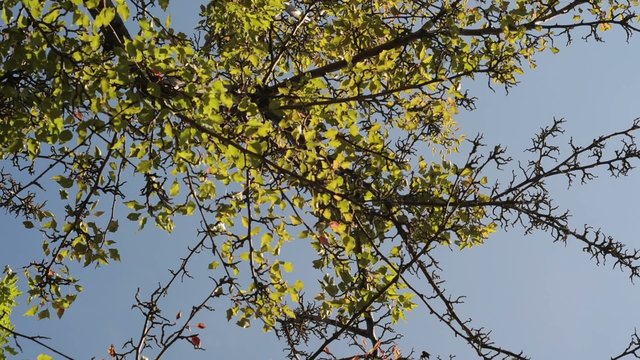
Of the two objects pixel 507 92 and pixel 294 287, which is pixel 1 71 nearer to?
pixel 294 287

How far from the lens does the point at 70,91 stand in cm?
387

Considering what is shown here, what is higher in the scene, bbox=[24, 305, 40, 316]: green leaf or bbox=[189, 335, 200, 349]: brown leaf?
bbox=[24, 305, 40, 316]: green leaf

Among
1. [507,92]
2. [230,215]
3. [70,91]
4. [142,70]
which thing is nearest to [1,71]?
[70,91]

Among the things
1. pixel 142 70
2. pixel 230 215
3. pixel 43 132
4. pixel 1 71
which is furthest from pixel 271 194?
pixel 1 71

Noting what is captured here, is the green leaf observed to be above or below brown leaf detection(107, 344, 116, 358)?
above

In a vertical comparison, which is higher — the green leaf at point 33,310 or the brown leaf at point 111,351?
the green leaf at point 33,310

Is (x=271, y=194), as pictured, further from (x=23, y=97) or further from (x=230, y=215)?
(x=23, y=97)

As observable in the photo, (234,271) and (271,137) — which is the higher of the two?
(271,137)

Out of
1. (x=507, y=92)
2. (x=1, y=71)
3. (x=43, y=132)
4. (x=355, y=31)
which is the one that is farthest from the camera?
(x=507, y=92)

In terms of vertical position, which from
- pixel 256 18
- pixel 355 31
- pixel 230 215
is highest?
pixel 256 18

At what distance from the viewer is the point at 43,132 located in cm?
428

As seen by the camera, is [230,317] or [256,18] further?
[256,18]

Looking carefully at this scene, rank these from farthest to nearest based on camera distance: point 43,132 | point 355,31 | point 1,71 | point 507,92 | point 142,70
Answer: point 507,92 < point 355,31 < point 1,71 < point 43,132 < point 142,70

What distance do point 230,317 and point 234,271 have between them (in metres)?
0.47
